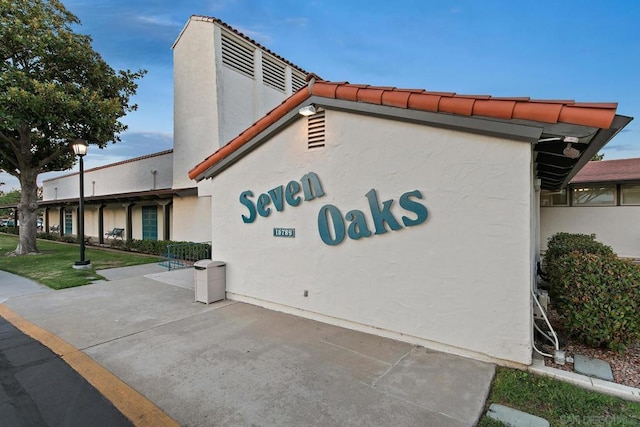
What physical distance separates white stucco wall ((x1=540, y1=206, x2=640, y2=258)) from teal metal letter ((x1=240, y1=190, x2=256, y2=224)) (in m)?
14.2

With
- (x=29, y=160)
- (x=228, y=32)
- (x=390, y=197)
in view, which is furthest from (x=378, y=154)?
(x=29, y=160)

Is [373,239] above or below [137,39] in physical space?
below

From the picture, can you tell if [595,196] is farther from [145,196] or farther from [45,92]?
[45,92]

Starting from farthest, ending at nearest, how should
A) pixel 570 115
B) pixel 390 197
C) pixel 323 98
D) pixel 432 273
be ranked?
1. pixel 323 98
2. pixel 390 197
3. pixel 432 273
4. pixel 570 115

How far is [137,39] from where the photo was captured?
13844 millimetres

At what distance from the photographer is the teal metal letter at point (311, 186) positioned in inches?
212

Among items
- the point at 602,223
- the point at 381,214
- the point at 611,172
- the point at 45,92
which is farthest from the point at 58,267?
the point at 611,172

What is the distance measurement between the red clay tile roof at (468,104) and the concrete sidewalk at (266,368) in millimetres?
3079

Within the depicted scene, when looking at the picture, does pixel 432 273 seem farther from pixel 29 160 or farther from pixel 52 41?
pixel 29 160

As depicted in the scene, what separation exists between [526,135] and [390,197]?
1.84 meters

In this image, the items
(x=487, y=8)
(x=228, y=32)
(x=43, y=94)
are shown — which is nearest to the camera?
(x=487, y=8)

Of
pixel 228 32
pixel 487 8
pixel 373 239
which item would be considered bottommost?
pixel 373 239

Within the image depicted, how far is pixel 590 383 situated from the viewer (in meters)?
3.33

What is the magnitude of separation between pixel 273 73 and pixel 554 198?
14981mm
